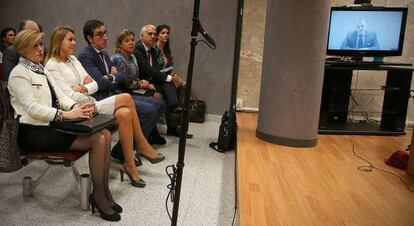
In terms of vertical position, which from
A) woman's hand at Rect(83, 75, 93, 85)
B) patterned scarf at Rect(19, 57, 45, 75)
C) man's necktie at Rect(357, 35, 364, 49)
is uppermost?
man's necktie at Rect(357, 35, 364, 49)

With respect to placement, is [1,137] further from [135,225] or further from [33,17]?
[33,17]

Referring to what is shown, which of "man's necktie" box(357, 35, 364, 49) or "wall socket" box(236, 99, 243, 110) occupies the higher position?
"man's necktie" box(357, 35, 364, 49)

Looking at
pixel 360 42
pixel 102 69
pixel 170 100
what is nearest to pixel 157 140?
pixel 170 100

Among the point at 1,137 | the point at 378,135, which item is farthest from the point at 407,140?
the point at 1,137

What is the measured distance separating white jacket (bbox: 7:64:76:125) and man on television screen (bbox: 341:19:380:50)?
3192 mm

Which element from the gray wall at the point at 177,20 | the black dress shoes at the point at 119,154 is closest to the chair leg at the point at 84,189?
the black dress shoes at the point at 119,154

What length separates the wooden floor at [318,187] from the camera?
7.09 feet

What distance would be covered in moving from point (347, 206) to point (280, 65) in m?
1.47

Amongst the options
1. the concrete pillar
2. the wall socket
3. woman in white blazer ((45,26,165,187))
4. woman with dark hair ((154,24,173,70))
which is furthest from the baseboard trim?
the wall socket

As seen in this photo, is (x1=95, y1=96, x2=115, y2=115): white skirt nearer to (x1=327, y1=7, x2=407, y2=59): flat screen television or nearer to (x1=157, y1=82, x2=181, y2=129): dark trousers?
(x1=157, y1=82, x2=181, y2=129): dark trousers

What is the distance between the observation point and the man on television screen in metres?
4.25

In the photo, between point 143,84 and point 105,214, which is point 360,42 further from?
point 105,214

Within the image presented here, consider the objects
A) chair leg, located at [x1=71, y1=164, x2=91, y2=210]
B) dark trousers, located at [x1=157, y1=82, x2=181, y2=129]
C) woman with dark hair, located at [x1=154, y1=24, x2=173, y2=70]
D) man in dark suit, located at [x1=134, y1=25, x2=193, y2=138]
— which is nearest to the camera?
chair leg, located at [x1=71, y1=164, x2=91, y2=210]

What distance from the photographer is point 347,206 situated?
2.31 metres
